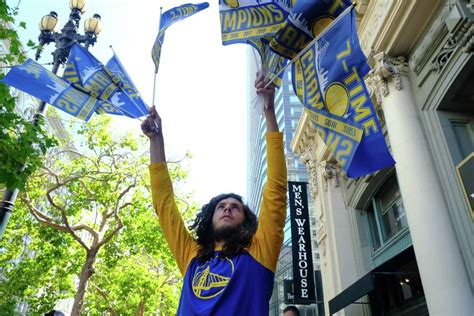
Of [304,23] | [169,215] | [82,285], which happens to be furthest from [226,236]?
[82,285]

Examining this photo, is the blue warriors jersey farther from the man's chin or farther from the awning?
the awning

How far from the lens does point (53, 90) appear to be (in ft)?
16.8

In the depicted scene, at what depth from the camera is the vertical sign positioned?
12.5m

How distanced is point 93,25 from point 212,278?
364 inches

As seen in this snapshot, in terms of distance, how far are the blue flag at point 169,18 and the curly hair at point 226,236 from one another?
1828 mm

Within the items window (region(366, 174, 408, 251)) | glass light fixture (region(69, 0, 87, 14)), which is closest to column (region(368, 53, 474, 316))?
window (region(366, 174, 408, 251))

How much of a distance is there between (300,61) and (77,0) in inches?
317

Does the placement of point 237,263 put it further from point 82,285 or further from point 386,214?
point 82,285

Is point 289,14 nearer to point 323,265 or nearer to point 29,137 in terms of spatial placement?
point 29,137

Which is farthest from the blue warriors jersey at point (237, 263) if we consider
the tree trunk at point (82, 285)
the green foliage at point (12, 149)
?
the tree trunk at point (82, 285)

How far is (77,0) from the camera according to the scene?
9586 millimetres

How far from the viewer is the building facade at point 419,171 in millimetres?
6684

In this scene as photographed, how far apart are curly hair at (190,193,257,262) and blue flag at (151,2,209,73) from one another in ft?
6.00

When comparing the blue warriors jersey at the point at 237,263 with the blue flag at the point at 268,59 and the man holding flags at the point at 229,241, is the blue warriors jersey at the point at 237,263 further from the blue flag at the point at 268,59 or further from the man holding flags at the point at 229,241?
the blue flag at the point at 268,59
